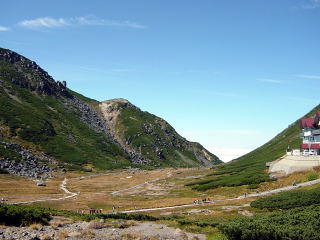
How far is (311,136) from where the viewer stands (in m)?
110

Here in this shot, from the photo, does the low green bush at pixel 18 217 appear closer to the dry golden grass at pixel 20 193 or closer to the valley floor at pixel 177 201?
the valley floor at pixel 177 201

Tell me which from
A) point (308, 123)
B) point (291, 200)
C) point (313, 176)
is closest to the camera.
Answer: point (291, 200)

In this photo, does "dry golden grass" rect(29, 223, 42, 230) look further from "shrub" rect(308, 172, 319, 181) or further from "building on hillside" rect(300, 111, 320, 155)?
"building on hillside" rect(300, 111, 320, 155)

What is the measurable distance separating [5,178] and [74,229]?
117 metres

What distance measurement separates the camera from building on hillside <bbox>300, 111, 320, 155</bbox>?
10506 cm

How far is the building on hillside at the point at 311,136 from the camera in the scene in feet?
345

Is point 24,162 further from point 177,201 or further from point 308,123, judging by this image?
point 308,123

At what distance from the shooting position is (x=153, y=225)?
40.8 metres

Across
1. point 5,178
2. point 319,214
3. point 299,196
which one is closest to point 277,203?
point 299,196

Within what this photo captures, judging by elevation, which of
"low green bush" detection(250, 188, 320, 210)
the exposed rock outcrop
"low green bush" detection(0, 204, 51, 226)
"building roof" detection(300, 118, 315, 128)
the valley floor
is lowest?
the valley floor

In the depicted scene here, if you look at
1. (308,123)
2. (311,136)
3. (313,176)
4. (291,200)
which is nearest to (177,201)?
(313,176)

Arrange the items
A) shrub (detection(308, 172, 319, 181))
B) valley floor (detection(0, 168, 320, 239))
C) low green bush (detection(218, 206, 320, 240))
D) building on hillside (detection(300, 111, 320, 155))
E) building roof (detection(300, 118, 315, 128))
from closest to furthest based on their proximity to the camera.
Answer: low green bush (detection(218, 206, 320, 240)) < valley floor (detection(0, 168, 320, 239)) < shrub (detection(308, 172, 319, 181)) < building on hillside (detection(300, 111, 320, 155)) < building roof (detection(300, 118, 315, 128))

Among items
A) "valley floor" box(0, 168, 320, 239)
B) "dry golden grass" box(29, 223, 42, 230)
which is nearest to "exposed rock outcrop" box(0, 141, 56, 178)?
"valley floor" box(0, 168, 320, 239)

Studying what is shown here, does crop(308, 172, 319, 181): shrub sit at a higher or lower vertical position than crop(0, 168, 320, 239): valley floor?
higher
